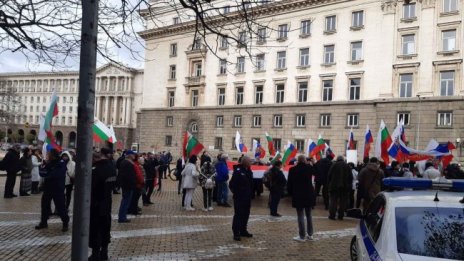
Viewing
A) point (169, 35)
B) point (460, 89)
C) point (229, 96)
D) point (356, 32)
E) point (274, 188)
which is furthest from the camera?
point (169, 35)

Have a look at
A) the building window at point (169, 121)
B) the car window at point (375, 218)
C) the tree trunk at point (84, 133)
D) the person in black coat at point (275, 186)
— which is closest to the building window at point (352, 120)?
the building window at point (169, 121)

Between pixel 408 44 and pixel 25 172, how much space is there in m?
33.0

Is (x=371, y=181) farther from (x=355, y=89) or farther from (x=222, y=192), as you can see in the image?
(x=355, y=89)

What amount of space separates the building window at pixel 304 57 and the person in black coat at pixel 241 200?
36.6 meters

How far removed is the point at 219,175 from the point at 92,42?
11875mm

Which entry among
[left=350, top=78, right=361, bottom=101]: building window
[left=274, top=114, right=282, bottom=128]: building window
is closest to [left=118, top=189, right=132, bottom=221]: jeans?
[left=350, top=78, right=361, bottom=101]: building window

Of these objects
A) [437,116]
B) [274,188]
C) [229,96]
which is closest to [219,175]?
[274,188]

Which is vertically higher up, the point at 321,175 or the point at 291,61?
the point at 291,61

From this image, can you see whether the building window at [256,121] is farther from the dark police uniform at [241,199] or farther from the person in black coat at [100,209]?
the person in black coat at [100,209]

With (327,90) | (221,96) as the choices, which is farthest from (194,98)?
(327,90)

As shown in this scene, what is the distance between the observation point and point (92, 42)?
Answer: 14.3 feet

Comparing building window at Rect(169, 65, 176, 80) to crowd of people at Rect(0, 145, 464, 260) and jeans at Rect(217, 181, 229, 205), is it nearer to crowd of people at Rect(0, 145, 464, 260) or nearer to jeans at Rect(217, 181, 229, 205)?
crowd of people at Rect(0, 145, 464, 260)

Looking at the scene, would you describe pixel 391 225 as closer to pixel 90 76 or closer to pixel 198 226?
pixel 90 76

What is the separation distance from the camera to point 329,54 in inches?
1741
